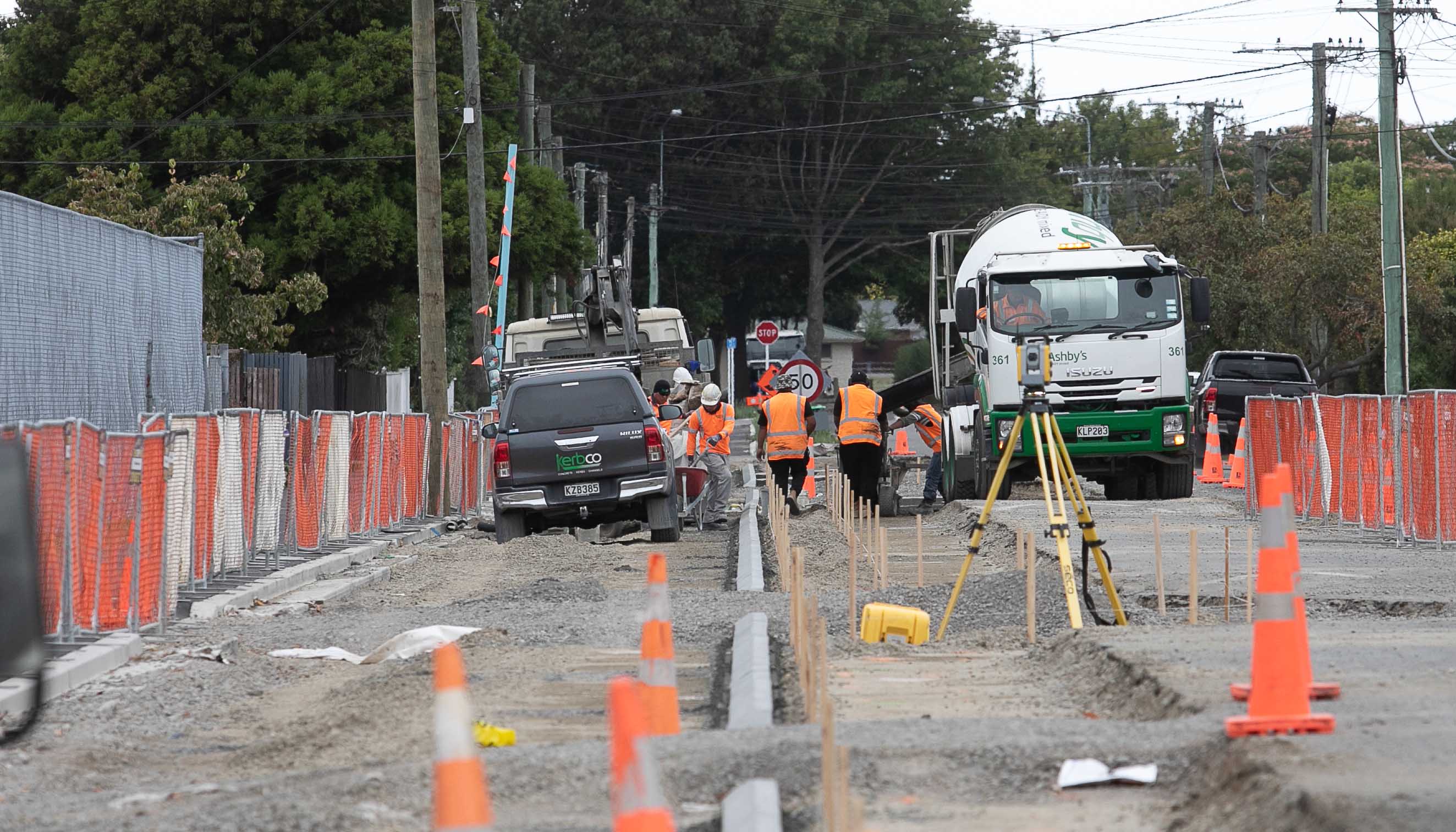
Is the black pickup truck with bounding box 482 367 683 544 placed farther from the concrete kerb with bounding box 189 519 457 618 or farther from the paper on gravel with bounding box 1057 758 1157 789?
the paper on gravel with bounding box 1057 758 1157 789

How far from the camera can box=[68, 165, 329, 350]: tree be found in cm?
2972

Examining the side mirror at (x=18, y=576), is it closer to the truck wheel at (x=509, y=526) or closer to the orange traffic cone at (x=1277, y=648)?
the orange traffic cone at (x=1277, y=648)

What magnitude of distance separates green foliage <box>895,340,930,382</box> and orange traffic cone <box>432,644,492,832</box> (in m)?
81.0

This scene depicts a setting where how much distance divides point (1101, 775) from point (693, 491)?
16.9 metres

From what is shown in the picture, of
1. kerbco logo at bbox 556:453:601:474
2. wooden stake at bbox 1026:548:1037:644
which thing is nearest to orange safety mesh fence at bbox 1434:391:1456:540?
wooden stake at bbox 1026:548:1037:644

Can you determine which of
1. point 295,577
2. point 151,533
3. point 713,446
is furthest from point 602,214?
point 151,533

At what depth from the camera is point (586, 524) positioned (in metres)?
20.8

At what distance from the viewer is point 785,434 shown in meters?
22.2

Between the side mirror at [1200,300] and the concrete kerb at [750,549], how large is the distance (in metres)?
A: 5.76

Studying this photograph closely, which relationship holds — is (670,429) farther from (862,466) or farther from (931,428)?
(931,428)

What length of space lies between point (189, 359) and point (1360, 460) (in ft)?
42.8

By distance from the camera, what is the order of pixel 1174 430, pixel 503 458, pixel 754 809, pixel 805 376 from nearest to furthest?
pixel 754 809
pixel 503 458
pixel 1174 430
pixel 805 376

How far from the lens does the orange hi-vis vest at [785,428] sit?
72.9 feet

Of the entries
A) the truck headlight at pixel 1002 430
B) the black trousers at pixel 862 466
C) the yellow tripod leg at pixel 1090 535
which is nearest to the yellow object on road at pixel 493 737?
the yellow tripod leg at pixel 1090 535
